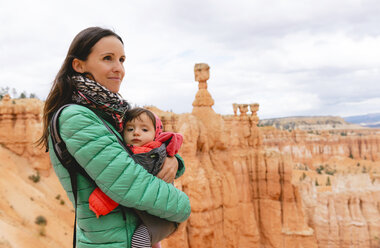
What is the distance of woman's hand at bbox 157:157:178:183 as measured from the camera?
1.69 metres

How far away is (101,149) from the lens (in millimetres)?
1384

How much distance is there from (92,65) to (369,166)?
1887 inches

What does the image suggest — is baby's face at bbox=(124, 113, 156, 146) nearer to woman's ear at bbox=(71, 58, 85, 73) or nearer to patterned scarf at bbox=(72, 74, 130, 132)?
patterned scarf at bbox=(72, 74, 130, 132)

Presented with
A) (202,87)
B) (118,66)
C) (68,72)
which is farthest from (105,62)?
(202,87)

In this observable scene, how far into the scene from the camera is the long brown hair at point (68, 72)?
1.59 m

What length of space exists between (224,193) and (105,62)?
28.4ft

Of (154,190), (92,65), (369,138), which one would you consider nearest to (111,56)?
(92,65)

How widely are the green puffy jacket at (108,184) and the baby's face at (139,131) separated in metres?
0.37

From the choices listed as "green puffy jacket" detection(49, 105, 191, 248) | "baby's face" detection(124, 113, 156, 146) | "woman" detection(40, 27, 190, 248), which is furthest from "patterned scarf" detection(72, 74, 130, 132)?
"baby's face" detection(124, 113, 156, 146)

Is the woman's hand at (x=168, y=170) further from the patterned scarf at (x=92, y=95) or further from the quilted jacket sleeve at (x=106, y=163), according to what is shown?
the patterned scarf at (x=92, y=95)

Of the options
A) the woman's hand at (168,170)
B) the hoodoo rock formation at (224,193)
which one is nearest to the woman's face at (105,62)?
the woman's hand at (168,170)

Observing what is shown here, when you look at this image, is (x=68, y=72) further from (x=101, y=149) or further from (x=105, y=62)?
(x=101, y=149)

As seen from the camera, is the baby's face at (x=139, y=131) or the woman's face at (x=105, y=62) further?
the baby's face at (x=139, y=131)

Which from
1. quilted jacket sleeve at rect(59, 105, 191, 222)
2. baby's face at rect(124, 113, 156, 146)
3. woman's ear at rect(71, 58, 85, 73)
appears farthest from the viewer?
baby's face at rect(124, 113, 156, 146)
